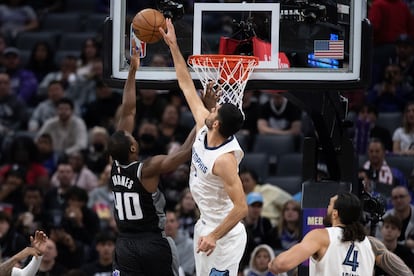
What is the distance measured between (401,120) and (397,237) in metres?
2.76

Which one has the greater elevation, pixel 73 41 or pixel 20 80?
pixel 73 41

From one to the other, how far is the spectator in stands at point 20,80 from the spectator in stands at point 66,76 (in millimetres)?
139

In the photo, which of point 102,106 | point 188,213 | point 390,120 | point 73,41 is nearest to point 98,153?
point 102,106

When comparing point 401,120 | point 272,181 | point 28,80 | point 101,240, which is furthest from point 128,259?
point 28,80

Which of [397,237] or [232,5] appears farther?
[397,237]

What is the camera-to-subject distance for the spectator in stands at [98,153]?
1438 centimetres

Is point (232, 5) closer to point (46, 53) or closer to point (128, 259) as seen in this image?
point (128, 259)

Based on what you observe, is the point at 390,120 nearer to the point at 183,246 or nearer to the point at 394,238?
the point at 394,238

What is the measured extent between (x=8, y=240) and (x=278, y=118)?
370cm

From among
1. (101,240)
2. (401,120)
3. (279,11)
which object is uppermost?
(279,11)

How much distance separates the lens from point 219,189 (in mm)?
8539

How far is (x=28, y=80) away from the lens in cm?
1623

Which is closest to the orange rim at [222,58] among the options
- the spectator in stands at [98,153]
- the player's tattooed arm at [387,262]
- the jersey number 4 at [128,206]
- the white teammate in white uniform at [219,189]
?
the white teammate in white uniform at [219,189]

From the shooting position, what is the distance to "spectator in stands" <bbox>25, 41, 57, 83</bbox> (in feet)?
53.9
